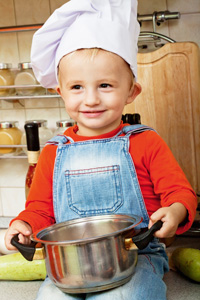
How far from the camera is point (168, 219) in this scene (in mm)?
879

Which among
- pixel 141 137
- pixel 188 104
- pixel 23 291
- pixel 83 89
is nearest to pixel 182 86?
pixel 188 104

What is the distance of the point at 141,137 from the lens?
41.7 inches

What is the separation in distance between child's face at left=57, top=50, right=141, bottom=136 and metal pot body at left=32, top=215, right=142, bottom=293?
234 millimetres

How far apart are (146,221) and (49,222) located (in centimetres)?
23

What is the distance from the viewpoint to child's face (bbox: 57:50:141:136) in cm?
95

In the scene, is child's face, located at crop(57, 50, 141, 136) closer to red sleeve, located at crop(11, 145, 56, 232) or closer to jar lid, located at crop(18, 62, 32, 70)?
red sleeve, located at crop(11, 145, 56, 232)

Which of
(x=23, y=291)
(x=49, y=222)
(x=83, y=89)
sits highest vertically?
(x=83, y=89)

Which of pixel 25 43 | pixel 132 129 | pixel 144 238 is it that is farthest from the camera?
pixel 25 43

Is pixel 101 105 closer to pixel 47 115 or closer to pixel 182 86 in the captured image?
pixel 182 86

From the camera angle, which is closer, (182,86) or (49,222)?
(49,222)

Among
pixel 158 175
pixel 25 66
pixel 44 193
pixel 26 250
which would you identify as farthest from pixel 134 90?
pixel 25 66

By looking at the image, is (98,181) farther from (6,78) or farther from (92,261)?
(6,78)

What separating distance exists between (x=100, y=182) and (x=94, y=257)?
0.72ft

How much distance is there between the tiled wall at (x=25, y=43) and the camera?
158 cm
